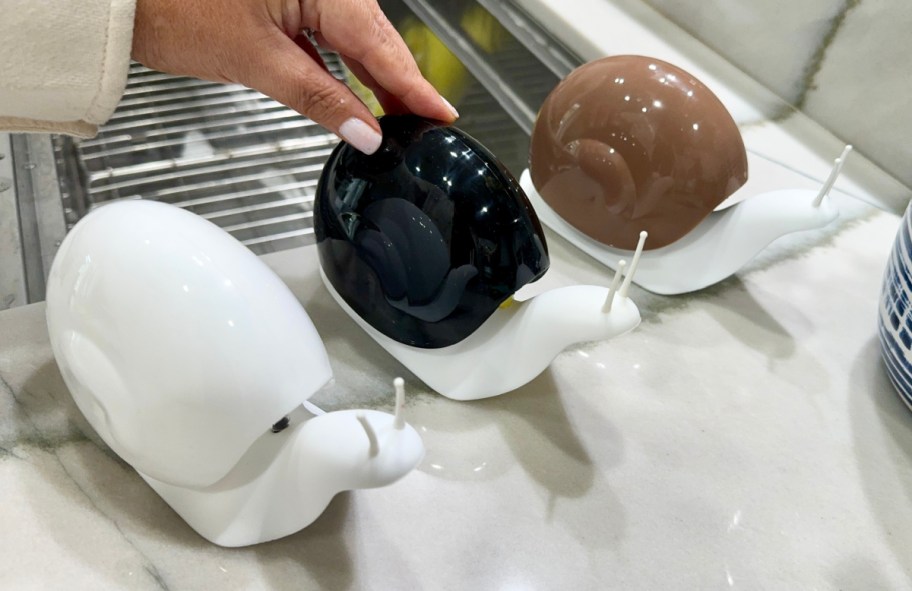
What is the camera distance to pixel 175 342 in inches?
12.7

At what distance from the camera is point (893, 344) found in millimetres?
479

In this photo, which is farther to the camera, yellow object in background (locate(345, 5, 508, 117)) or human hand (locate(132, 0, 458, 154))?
yellow object in background (locate(345, 5, 508, 117))

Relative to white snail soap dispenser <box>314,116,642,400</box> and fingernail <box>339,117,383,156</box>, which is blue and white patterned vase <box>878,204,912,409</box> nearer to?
white snail soap dispenser <box>314,116,642,400</box>

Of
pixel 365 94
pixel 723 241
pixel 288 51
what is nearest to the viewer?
pixel 288 51

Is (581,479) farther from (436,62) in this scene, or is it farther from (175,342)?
(436,62)

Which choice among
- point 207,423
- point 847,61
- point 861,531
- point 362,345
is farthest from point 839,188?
point 207,423

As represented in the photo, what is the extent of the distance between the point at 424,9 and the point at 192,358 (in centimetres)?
68

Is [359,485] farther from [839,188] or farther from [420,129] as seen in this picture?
[839,188]

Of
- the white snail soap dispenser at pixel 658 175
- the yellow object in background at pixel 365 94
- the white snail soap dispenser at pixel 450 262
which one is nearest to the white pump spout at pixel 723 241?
the white snail soap dispenser at pixel 658 175

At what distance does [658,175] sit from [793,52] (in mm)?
383

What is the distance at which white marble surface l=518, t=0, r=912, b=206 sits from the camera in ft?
2.26

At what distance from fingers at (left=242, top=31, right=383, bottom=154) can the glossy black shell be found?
0.05 feet

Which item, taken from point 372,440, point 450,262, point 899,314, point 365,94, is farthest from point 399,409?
point 365,94

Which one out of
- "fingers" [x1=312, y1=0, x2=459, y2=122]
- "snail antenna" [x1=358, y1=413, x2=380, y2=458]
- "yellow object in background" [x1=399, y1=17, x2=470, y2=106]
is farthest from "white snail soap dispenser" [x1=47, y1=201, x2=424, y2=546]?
"yellow object in background" [x1=399, y1=17, x2=470, y2=106]
